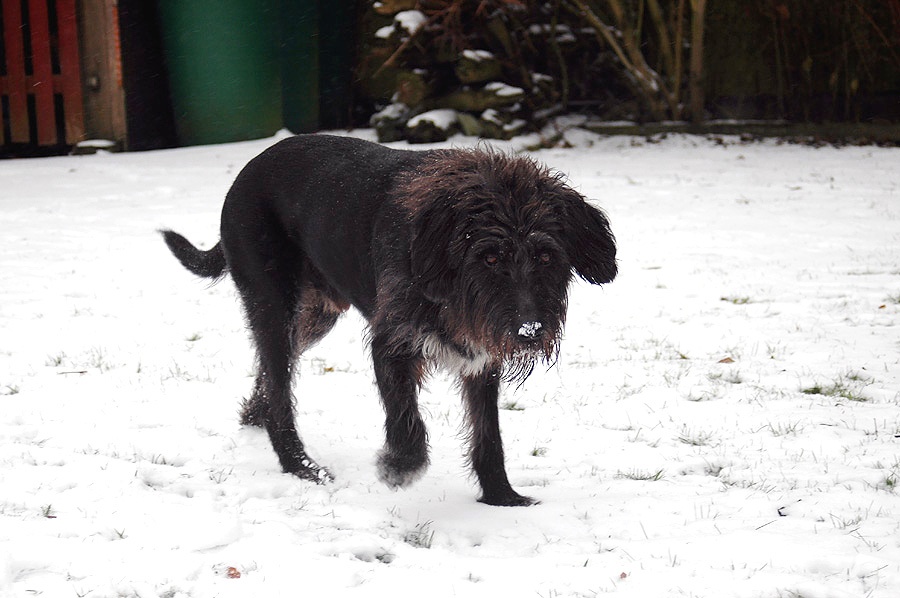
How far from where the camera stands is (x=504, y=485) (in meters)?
3.55

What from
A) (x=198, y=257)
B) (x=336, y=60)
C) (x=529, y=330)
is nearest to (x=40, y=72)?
(x=336, y=60)

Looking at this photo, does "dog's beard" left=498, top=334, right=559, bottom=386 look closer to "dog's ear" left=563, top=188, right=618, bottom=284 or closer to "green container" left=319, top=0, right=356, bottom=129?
"dog's ear" left=563, top=188, right=618, bottom=284

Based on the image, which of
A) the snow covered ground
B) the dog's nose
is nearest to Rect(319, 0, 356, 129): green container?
the snow covered ground

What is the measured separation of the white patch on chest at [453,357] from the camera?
10.8 feet

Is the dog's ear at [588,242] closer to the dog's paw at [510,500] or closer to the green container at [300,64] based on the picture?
the dog's paw at [510,500]

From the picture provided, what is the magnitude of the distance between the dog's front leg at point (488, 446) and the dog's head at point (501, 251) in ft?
1.16

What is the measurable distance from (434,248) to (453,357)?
0.47 metres

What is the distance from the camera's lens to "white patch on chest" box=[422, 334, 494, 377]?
3303 mm

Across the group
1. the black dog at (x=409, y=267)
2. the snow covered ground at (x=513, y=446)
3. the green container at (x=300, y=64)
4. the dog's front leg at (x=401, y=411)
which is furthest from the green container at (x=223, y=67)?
the dog's front leg at (x=401, y=411)

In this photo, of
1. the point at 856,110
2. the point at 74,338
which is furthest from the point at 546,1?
the point at 74,338

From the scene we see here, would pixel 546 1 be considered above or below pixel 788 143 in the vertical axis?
above

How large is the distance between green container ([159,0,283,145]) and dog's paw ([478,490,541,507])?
10.8 meters

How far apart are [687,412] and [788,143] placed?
10516 millimetres

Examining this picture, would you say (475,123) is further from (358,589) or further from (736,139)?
(358,589)
